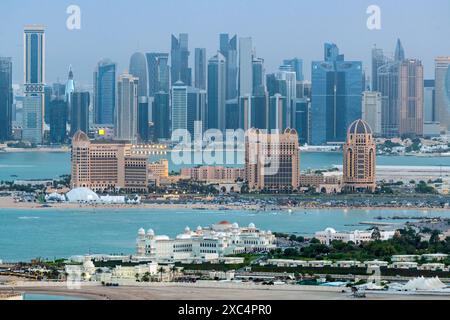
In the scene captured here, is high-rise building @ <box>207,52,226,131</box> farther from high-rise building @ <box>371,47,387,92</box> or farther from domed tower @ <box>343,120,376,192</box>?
domed tower @ <box>343,120,376,192</box>

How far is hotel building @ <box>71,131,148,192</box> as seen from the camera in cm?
1605

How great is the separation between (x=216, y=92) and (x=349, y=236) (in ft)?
8.68

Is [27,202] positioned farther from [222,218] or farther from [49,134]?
[49,134]

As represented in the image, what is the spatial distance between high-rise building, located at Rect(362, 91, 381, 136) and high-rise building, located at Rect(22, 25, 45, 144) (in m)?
3.06

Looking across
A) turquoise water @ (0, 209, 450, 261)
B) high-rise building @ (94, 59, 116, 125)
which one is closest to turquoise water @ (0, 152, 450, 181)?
high-rise building @ (94, 59, 116, 125)

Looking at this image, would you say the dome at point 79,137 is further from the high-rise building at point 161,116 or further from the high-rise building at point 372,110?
the high-rise building at point 372,110

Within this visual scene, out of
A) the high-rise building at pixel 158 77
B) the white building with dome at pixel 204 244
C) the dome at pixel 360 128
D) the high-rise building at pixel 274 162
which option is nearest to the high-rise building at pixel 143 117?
the high-rise building at pixel 158 77

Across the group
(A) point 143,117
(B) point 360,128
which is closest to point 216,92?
(A) point 143,117

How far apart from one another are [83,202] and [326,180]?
377cm

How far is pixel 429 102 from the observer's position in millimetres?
13773

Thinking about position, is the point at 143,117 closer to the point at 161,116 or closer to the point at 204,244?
the point at 161,116

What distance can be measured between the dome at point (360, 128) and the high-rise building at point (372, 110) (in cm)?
6

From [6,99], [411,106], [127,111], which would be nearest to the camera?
[6,99]
